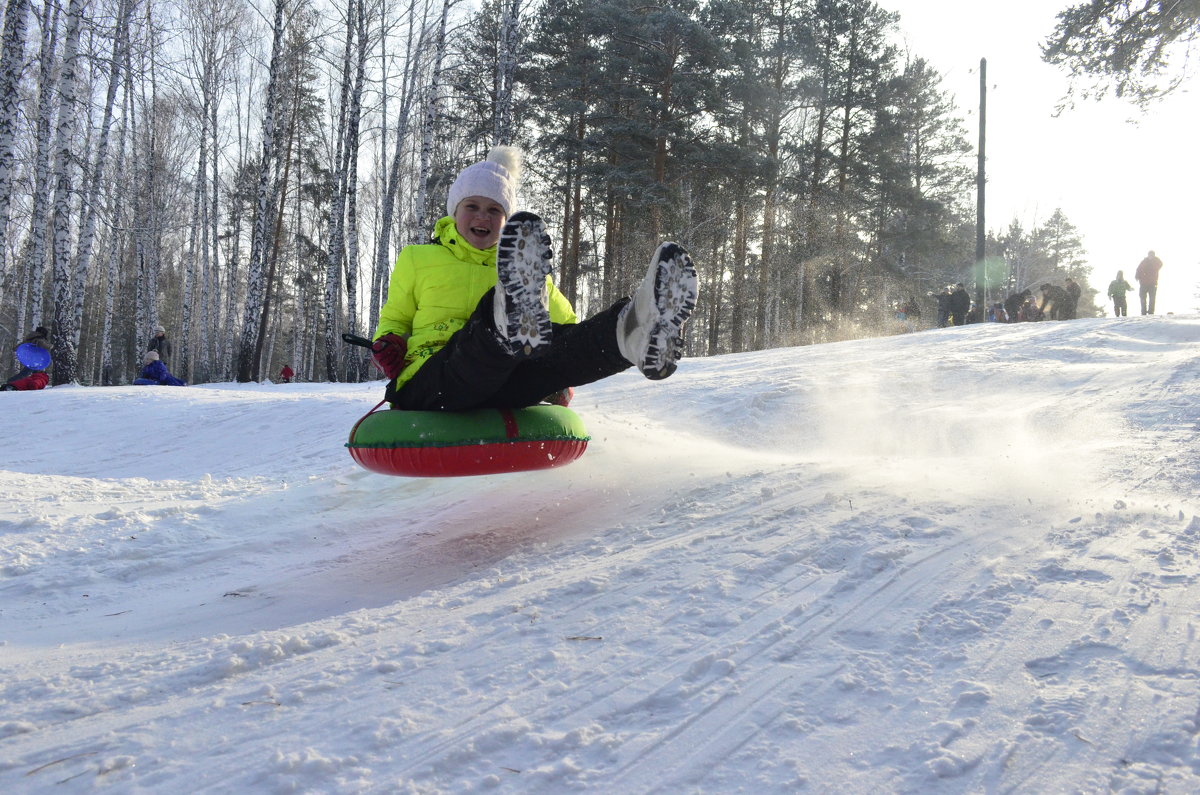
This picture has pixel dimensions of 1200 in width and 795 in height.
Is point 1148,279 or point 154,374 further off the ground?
point 1148,279

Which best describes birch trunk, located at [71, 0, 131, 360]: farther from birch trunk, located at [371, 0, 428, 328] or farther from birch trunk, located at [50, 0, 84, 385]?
birch trunk, located at [371, 0, 428, 328]

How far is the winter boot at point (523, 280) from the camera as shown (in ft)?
7.12

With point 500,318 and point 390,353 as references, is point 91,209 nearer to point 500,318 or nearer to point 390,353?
point 390,353

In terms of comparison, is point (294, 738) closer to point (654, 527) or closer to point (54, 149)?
point (654, 527)

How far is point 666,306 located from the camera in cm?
225

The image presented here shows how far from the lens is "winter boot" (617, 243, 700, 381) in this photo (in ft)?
7.34

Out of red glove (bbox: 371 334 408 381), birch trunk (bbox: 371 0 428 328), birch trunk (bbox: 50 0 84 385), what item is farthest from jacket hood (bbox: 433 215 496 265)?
birch trunk (bbox: 371 0 428 328)

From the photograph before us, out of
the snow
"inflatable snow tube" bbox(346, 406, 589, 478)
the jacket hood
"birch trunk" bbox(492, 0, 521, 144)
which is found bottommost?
the snow

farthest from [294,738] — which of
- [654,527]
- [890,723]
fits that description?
[654,527]

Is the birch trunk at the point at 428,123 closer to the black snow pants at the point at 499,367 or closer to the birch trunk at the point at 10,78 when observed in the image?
the birch trunk at the point at 10,78

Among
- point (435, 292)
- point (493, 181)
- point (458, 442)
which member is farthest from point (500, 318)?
point (493, 181)

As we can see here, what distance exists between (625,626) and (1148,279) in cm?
1784

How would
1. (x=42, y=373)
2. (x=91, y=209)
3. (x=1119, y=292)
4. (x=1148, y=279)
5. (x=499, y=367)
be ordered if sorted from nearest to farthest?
1. (x=499, y=367)
2. (x=42, y=373)
3. (x=91, y=209)
4. (x=1148, y=279)
5. (x=1119, y=292)

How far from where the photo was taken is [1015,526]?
7.57ft
